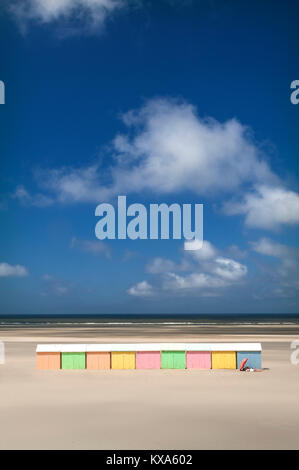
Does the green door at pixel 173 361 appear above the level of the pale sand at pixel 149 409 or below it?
above

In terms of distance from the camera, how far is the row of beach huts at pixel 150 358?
3117 centimetres

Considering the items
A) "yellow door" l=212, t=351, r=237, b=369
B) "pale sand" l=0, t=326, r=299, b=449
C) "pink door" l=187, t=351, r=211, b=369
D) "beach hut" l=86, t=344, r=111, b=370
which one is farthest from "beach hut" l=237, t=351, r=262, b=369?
"beach hut" l=86, t=344, r=111, b=370

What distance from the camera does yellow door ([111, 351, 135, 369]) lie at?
31.3m

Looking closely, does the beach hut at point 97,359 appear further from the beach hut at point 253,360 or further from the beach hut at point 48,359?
the beach hut at point 253,360

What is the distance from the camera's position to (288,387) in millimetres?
24766

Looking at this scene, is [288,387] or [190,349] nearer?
[288,387]

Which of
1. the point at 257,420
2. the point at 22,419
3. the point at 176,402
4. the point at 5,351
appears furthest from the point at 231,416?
the point at 5,351

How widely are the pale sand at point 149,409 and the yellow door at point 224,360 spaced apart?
3.86 ft

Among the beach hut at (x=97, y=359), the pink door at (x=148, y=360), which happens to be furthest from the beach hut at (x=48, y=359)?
the pink door at (x=148, y=360)

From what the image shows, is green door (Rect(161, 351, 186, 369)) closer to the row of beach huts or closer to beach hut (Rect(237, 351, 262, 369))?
A: the row of beach huts

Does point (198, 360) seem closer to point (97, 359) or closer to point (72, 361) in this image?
point (97, 359)

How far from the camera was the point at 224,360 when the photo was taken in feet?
103
